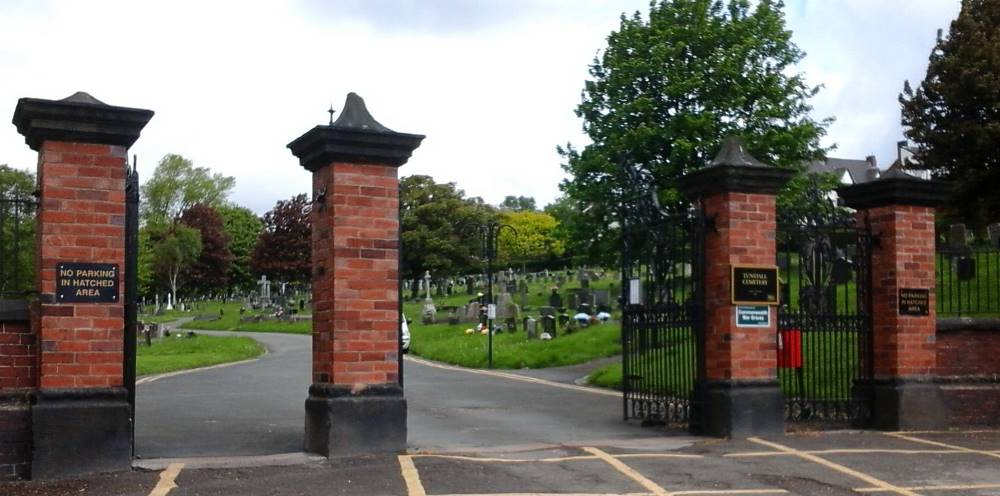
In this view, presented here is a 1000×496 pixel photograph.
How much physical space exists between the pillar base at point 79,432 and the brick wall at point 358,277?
66.7 inches

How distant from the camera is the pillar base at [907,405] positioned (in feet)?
34.4

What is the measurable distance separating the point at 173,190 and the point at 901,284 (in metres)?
78.0

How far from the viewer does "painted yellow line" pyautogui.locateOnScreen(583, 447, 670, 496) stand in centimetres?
712

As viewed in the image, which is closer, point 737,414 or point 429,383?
point 737,414

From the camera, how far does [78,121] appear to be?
25.1ft

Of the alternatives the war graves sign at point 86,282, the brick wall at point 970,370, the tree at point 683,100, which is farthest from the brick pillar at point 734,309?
the tree at point 683,100

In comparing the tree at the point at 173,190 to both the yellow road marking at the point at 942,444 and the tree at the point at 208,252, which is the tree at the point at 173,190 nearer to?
the tree at the point at 208,252

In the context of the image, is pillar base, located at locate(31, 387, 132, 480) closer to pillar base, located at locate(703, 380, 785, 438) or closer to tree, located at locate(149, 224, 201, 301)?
pillar base, located at locate(703, 380, 785, 438)

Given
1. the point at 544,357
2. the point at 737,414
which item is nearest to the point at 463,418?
the point at 737,414

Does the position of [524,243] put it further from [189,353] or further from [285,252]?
[189,353]

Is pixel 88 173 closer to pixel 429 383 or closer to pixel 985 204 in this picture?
pixel 429 383

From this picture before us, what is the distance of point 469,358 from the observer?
24.9m

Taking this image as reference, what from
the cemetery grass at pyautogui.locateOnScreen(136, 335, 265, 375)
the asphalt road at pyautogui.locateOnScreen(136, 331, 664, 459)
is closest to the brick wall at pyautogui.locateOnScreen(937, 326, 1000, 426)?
the asphalt road at pyautogui.locateOnScreen(136, 331, 664, 459)

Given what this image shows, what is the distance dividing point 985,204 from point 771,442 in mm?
17060
